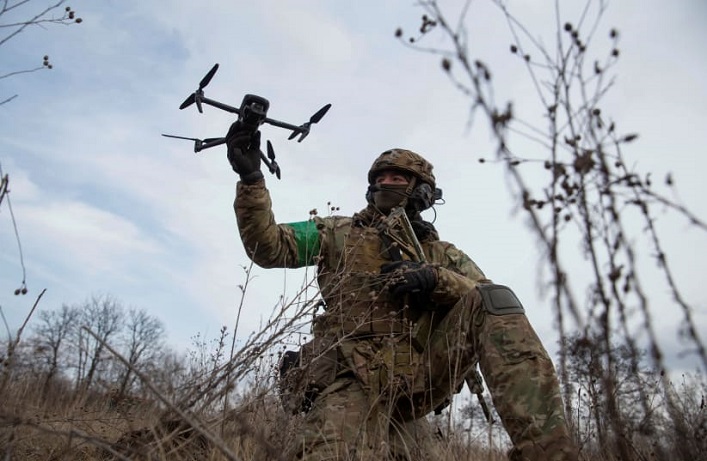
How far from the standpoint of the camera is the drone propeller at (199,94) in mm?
3414

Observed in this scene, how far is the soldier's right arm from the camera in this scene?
10.7 ft

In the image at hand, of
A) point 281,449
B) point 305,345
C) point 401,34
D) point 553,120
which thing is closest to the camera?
point 553,120

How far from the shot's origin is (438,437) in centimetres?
280

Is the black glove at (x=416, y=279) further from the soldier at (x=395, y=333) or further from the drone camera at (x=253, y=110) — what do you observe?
the drone camera at (x=253, y=110)

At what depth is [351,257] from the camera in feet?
Result: 10.0

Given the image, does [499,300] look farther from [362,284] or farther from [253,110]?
[253,110]

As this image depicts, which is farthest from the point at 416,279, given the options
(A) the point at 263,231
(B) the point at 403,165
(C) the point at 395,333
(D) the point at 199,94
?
(D) the point at 199,94

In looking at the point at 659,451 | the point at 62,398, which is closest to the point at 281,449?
the point at 659,451

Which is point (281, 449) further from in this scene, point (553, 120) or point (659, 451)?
point (553, 120)

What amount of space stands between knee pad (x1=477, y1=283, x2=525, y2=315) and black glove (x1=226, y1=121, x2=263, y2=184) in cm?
147

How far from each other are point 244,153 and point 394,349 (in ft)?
4.74

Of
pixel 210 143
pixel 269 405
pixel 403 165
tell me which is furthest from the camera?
pixel 403 165

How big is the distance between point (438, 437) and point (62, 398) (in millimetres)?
3856

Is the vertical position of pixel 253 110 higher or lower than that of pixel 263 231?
higher
